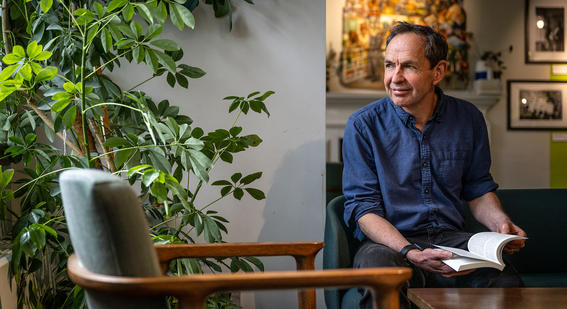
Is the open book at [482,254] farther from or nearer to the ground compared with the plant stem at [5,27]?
nearer to the ground

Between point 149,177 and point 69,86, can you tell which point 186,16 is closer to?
point 69,86

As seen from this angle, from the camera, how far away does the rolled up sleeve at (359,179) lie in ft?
6.11

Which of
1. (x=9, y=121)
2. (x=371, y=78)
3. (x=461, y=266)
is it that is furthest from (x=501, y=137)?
(x=9, y=121)

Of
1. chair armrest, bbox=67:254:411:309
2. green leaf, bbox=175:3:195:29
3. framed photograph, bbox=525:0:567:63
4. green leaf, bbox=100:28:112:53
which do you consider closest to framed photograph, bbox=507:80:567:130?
framed photograph, bbox=525:0:567:63

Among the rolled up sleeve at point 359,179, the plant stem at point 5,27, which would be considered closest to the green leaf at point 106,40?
the plant stem at point 5,27

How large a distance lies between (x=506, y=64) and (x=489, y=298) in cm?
435

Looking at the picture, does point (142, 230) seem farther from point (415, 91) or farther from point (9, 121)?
point (415, 91)

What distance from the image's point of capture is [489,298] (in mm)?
1279

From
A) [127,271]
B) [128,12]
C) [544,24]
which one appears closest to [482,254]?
[127,271]

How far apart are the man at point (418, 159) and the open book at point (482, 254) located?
10.3 inches

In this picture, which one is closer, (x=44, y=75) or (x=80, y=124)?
(x=44, y=75)

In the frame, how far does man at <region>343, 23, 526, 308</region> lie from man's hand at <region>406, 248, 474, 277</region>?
0.60ft

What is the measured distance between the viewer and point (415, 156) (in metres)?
1.92

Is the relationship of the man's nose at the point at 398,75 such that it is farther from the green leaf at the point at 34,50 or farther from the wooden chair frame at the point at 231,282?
the green leaf at the point at 34,50
